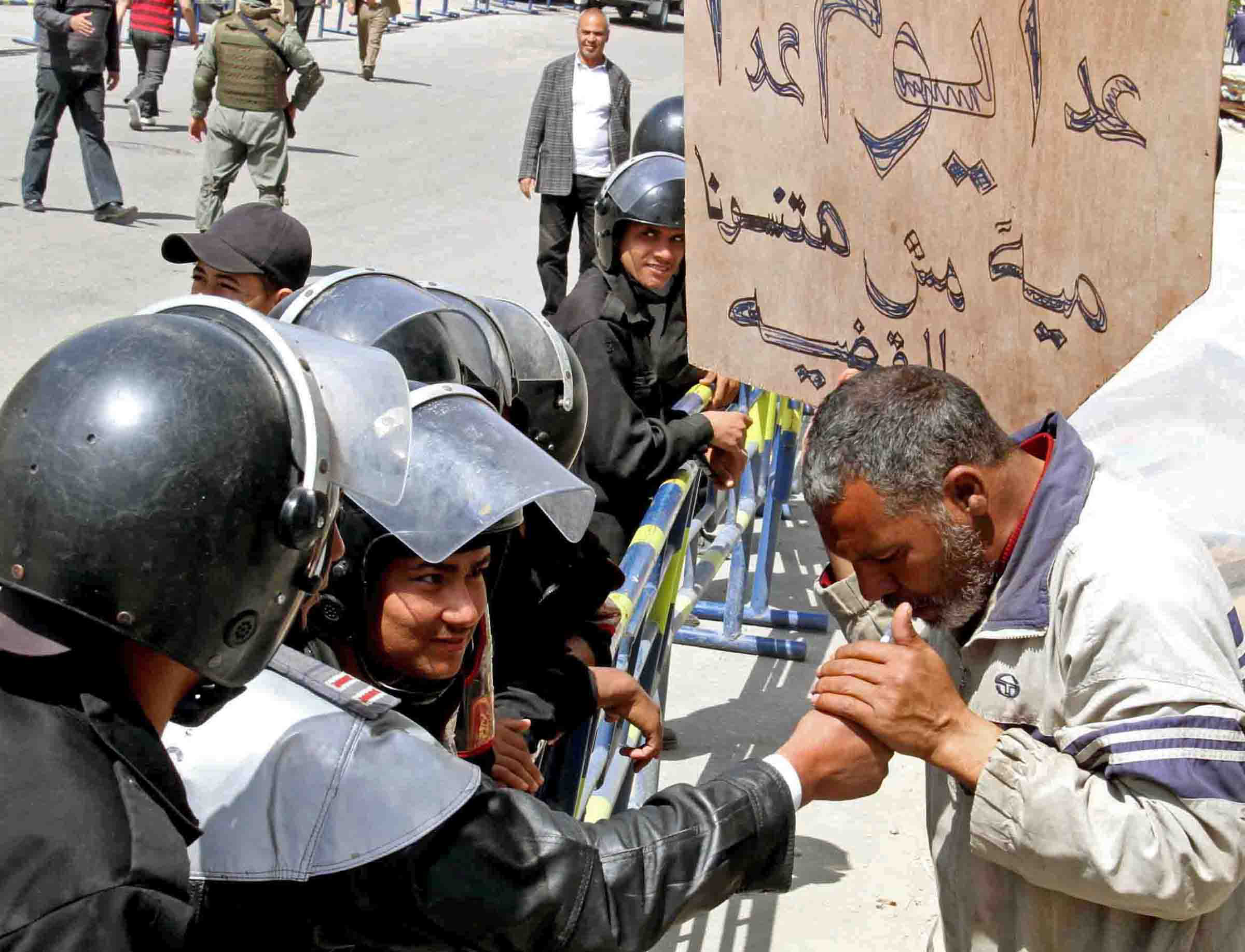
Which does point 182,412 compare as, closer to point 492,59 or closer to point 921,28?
point 921,28

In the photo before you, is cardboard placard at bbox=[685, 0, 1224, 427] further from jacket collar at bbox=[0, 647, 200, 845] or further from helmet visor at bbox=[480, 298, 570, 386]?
jacket collar at bbox=[0, 647, 200, 845]

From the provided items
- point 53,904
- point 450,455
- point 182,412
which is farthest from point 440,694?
point 53,904

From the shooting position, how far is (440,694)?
253cm

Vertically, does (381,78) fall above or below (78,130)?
below

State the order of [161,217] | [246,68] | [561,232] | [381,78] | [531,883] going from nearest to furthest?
[531,883] < [561,232] < [246,68] < [161,217] < [381,78]

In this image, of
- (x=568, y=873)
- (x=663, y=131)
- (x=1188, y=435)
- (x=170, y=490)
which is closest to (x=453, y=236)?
(x=663, y=131)

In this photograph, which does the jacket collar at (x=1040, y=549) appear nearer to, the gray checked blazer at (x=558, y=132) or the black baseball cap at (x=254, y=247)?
the black baseball cap at (x=254, y=247)

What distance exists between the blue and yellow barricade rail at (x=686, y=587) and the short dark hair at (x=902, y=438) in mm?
1100

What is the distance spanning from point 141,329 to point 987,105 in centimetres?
186

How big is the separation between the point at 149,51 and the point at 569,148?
894cm

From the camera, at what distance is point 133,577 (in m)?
1.71

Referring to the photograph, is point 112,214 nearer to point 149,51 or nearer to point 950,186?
point 149,51

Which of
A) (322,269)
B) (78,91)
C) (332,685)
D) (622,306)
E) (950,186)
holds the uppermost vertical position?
(950,186)

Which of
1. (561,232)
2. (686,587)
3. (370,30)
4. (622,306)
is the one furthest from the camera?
(370,30)
